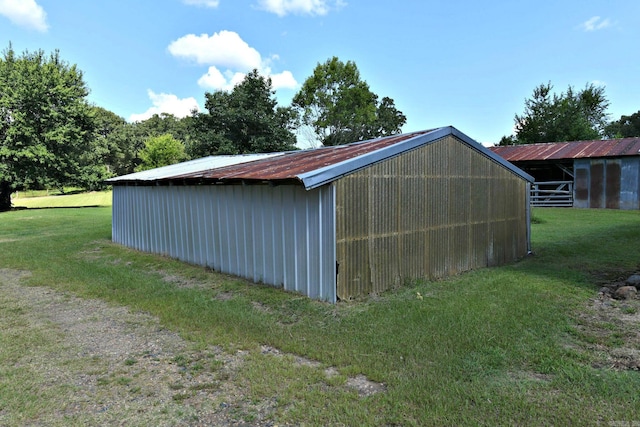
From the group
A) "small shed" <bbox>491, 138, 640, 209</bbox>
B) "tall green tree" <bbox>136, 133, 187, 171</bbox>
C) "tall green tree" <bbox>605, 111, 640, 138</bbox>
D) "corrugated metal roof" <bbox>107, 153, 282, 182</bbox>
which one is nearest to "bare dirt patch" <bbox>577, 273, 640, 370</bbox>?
"corrugated metal roof" <bbox>107, 153, 282, 182</bbox>

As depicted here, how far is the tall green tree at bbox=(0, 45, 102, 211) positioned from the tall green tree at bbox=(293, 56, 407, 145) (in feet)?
66.9

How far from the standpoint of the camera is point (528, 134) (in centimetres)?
3800

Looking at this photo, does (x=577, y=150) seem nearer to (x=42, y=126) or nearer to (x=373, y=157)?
(x=373, y=157)

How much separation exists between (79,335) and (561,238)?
12.9m

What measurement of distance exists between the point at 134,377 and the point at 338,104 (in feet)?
131

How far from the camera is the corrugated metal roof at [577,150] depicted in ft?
70.0

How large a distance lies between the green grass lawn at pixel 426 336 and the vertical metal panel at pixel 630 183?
14.3 metres

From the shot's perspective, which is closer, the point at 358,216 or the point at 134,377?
the point at 134,377

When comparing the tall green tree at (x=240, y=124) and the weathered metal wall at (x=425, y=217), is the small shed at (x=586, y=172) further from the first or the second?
the tall green tree at (x=240, y=124)

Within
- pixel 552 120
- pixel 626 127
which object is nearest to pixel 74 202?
pixel 552 120

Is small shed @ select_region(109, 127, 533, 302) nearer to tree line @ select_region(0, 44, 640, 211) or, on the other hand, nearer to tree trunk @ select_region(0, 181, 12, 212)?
tree line @ select_region(0, 44, 640, 211)

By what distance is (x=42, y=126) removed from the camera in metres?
27.9

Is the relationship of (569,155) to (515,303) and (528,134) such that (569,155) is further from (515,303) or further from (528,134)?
(515,303)

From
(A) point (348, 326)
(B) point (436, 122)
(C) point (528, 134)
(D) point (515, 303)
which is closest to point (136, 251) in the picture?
(A) point (348, 326)
